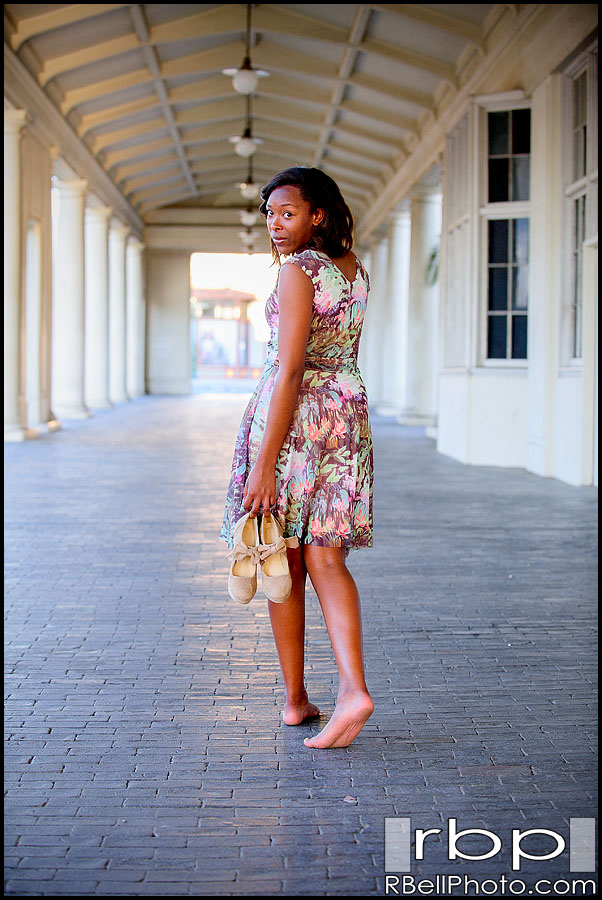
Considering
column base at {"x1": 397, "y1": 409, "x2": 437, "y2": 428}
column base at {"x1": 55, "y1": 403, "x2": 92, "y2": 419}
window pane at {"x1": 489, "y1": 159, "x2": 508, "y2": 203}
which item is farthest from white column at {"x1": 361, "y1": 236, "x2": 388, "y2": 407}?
window pane at {"x1": 489, "y1": 159, "x2": 508, "y2": 203}

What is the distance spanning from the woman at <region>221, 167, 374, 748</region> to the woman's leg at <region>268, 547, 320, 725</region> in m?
0.04

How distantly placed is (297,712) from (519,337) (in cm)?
822

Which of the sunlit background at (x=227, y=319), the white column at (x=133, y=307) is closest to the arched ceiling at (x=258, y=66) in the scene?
the white column at (x=133, y=307)

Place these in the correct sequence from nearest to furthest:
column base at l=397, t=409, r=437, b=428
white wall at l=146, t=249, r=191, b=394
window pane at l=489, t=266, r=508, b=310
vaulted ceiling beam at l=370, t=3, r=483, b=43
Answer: window pane at l=489, t=266, r=508, b=310
vaulted ceiling beam at l=370, t=3, r=483, b=43
column base at l=397, t=409, r=437, b=428
white wall at l=146, t=249, r=191, b=394

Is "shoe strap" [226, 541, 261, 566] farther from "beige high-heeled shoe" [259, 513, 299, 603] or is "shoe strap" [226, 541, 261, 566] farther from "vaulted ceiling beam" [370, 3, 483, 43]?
"vaulted ceiling beam" [370, 3, 483, 43]

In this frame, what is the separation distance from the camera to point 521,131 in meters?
10.3

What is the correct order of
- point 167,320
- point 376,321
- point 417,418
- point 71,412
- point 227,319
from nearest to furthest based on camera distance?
point 71,412
point 417,418
point 376,321
point 167,320
point 227,319

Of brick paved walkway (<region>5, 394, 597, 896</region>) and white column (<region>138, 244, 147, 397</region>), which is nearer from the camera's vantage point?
brick paved walkway (<region>5, 394, 597, 896</region>)

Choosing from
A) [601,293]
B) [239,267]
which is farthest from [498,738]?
[239,267]

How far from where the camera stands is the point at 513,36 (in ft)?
33.1

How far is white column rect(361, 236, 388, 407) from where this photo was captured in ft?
69.9

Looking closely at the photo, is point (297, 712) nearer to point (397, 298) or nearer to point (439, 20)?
point (439, 20)

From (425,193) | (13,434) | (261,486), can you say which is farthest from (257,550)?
(425,193)

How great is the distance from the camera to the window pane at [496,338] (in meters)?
10.6
